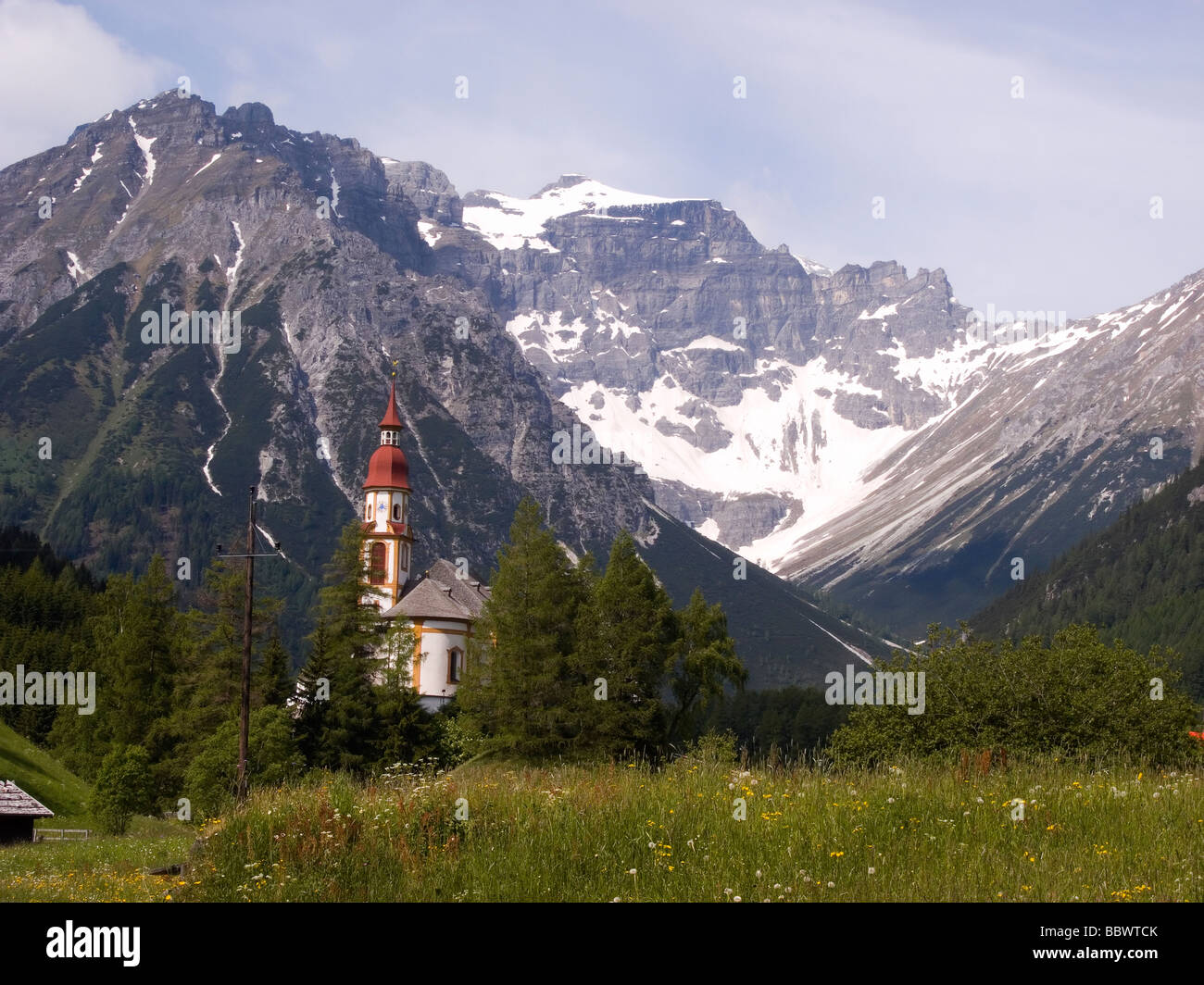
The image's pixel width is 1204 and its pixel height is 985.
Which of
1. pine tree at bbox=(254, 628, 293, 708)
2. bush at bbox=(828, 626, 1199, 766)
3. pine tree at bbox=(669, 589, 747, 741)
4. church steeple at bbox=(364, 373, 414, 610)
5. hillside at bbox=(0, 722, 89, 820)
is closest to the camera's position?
bush at bbox=(828, 626, 1199, 766)

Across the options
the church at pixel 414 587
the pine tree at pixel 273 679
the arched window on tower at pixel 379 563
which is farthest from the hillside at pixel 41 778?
the arched window on tower at pixel 379 563

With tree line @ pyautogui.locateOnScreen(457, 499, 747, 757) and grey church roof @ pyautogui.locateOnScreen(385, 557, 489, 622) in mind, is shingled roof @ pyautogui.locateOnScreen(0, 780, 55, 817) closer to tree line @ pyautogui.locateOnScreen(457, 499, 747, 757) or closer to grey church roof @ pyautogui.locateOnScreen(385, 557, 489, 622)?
tree line @ pyautogui.locateOnScreen(457, 499, 747, 757)

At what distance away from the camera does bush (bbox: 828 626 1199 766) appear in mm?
50156

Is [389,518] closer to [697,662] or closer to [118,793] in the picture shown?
[697,662]

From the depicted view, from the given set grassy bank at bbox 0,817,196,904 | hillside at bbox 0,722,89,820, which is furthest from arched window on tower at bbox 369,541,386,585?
grassy bank at bbox 0,817,196,904

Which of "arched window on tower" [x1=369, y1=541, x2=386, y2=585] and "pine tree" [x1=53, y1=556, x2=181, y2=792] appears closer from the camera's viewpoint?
"pine tree" [x1=53, y1=556, x2=181, y2=792]

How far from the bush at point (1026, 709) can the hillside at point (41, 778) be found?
38.5 meters

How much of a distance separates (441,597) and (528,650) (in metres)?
49.2

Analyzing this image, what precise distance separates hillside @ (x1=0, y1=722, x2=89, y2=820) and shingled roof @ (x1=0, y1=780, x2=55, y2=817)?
15.0 metres

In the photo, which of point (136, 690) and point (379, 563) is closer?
point (136, 690)

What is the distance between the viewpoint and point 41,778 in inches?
2771

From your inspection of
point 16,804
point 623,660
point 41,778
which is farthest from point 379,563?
point 16,804

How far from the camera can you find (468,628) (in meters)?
114
